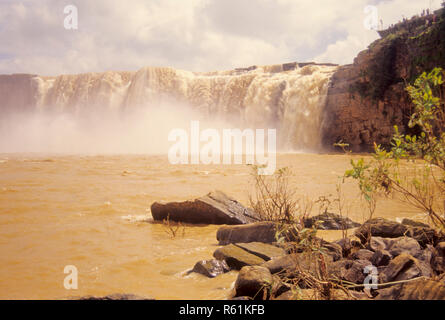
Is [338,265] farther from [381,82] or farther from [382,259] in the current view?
[381,82]

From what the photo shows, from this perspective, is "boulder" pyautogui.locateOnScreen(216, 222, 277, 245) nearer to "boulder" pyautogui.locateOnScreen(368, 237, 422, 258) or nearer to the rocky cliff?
"boulder" pyautogui.locateOnScreen(368, 237, 422, 258)

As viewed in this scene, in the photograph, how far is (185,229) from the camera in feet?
15.8

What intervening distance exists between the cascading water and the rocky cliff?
1.06m

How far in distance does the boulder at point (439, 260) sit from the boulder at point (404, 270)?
54 millimetres

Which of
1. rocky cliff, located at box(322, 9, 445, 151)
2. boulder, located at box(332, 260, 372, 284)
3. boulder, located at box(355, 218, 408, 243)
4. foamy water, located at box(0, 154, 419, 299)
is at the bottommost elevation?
foamy water, located at box(0, 154, 419, 299)

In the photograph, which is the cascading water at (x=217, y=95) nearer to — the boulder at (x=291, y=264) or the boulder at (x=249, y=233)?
the boulder at (x=249, y=233)

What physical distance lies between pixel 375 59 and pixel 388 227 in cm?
1877

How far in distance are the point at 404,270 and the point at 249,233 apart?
72.4 inches

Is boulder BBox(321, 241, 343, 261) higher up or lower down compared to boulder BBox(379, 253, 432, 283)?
lower down

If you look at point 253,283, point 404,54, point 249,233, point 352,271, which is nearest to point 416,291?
point 352,271

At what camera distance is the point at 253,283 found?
2.41 metres

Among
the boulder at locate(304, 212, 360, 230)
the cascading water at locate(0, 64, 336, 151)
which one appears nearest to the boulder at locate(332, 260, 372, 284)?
the boulder at locate(304, 212, 360, 230)

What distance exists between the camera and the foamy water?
2783 millimetres
